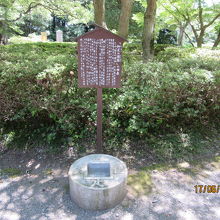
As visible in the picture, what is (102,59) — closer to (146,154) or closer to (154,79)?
(154,79)

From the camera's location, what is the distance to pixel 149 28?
21.8ft

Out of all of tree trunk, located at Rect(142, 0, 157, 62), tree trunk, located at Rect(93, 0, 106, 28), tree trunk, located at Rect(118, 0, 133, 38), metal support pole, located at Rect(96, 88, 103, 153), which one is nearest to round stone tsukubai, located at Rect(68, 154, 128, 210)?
metal support pole, located at Rect(96, 88, 103, 153)

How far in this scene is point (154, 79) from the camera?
3.75 meters

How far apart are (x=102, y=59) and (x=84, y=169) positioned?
1.55 meters

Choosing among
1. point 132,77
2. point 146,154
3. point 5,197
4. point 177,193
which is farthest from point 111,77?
point 5,197

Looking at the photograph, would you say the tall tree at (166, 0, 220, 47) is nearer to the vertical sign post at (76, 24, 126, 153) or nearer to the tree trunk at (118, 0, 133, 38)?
the tree trunk at (118, 0, 133, 38)

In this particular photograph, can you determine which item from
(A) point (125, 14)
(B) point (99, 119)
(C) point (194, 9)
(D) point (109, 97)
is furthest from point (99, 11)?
(C) point (194, 9)

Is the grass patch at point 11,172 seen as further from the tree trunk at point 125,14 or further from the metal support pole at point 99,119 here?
the tree trunk at point 125,14

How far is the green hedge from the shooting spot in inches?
142

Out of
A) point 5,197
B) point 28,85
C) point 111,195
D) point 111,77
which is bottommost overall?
point 5,197

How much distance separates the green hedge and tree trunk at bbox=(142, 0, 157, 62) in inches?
111

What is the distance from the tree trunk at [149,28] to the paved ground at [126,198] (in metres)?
4.06

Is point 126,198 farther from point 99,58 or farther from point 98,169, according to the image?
point 99,58
